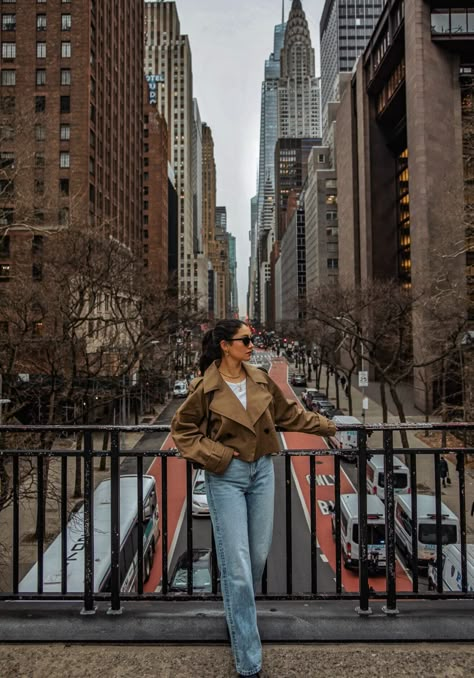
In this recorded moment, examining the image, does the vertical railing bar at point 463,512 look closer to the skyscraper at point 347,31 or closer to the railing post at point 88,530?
the railing post at point 88,530

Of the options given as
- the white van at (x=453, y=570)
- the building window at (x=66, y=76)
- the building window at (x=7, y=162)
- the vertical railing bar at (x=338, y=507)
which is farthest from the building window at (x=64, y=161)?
the vertical railing bar at (x=338, y=507)

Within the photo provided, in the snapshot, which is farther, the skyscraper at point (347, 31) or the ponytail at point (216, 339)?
the skyscraper at point (347, 31)

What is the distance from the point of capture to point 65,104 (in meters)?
53.2

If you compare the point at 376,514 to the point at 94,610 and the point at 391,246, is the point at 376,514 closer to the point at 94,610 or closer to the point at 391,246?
the point at 94,610

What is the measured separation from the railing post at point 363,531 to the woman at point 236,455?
2.61 feet

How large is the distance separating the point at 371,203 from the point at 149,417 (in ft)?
118

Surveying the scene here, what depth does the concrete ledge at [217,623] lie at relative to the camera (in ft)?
10.6

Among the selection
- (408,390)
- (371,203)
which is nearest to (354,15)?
(371,203)

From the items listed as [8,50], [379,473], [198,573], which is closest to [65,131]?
[8,50]

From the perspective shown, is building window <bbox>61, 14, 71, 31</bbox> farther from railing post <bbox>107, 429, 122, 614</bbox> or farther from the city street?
railing post <bbox>107, 429, 122, 614</bbox>

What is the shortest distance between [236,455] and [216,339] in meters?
0.69

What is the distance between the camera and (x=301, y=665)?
2967 mm

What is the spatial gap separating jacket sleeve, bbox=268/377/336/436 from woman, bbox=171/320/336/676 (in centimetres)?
3

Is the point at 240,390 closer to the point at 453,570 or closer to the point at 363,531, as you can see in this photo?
the point at 363,531
